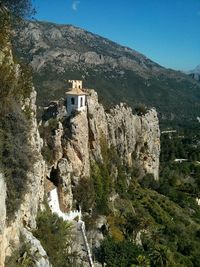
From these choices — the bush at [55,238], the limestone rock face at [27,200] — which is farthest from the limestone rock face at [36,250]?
the bush at [55,238]

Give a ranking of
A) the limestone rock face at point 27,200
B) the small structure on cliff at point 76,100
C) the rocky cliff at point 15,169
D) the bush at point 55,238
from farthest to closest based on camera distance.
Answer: the small structure on cliff at point 76,100
the bush at point 55,238
the rocky cliff at point 15,169
the limestone rock face at point 27,200

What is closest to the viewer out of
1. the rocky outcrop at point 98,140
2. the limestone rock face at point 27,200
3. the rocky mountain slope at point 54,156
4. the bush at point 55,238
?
the limestone rock face at point 27,200

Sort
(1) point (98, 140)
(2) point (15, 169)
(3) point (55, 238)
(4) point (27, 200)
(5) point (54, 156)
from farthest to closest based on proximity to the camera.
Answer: (1) point (98, 140) < (5) point (54, 156) < (3) point (55, 238) < (4) point (27, 200) < (2) point (15, 169)

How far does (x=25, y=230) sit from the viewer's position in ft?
99.6

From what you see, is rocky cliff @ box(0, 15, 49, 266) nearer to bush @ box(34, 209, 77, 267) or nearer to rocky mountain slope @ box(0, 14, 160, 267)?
rocky mountain slope @ box(0, 14, 160, 267)

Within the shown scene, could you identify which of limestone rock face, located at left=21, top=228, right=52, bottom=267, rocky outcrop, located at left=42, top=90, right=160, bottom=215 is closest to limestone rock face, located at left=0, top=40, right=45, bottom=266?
limestone rock face, located at left=21, top=228, right=52, bottom=267

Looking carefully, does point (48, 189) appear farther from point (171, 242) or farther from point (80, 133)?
point (171, 242)

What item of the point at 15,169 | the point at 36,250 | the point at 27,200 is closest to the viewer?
the point at 15,169

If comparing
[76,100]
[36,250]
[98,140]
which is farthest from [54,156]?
[36,250]

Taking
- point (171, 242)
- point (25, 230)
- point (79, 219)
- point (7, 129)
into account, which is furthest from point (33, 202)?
point (171, 242)

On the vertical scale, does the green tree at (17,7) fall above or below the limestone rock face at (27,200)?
above

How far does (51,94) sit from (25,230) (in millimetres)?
149922

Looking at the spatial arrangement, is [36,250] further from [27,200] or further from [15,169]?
[15,169]

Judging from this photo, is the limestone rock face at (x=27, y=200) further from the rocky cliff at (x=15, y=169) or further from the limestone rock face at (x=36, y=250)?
the limestone rock face at (x=36, y=250)
